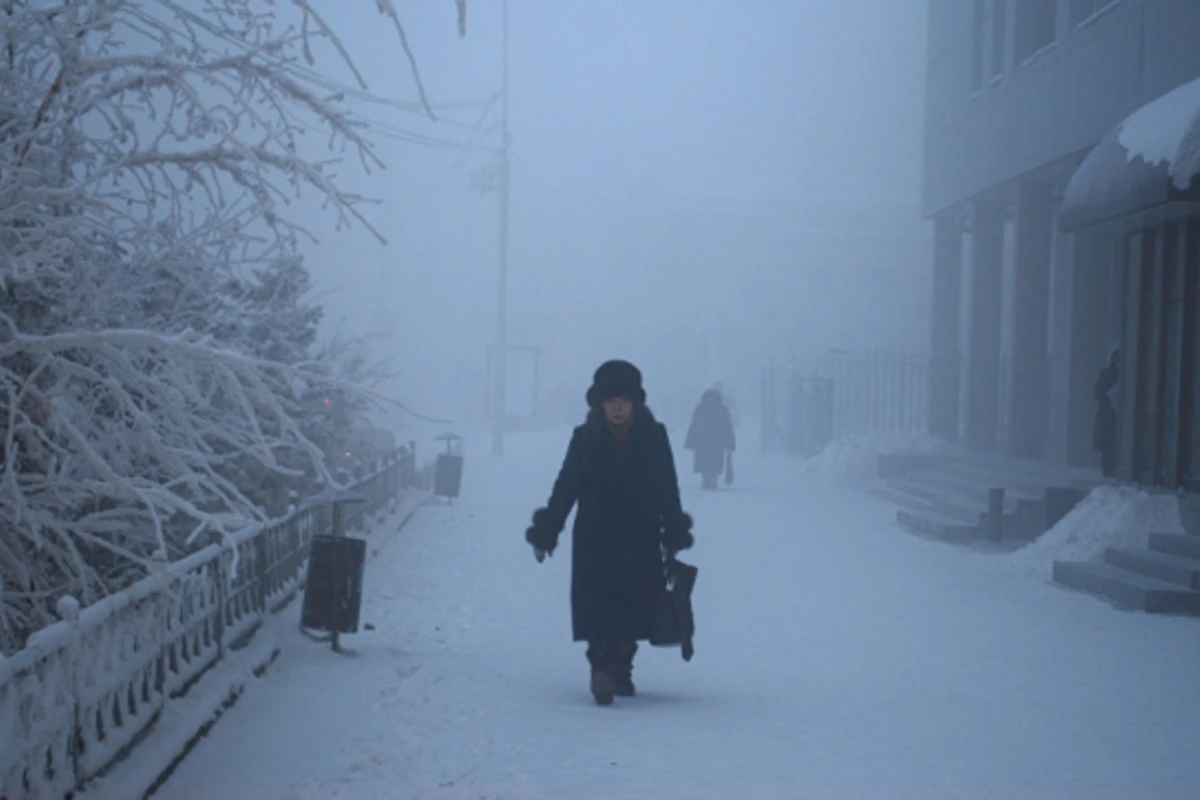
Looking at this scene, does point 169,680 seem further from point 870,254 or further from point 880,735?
point 870,254

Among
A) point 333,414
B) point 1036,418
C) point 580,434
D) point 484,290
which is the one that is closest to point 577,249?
point 484,290

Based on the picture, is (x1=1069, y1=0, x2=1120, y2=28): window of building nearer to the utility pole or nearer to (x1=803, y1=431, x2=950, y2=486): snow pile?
(x1=803, y1=431, x2=950, y2=486): snow pile

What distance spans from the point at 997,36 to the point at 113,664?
21.1 m

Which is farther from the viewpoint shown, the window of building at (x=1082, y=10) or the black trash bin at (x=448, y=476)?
the black trash bin at (x=448, y=476)

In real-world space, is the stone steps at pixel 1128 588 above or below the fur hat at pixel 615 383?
below

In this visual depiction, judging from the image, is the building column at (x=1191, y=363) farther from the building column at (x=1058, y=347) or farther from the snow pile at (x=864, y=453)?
the snow pile at (x=864, y=453)

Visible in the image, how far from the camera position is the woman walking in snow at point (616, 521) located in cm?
678

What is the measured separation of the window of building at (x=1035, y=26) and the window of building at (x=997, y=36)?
1.08m

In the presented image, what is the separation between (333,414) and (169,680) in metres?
10.6

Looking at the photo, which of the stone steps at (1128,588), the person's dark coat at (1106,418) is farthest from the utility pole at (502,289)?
the stone steps at (1128,588)

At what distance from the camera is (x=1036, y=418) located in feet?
70.9

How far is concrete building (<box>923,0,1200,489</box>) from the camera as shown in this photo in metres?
13.4

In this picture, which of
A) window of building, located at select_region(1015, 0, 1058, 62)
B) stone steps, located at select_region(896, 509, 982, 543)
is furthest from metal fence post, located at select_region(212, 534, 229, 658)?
window of building, located at select_region(1015, 0, 1058, 62)

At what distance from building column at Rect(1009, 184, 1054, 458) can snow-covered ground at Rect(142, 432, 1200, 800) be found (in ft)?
31.9
